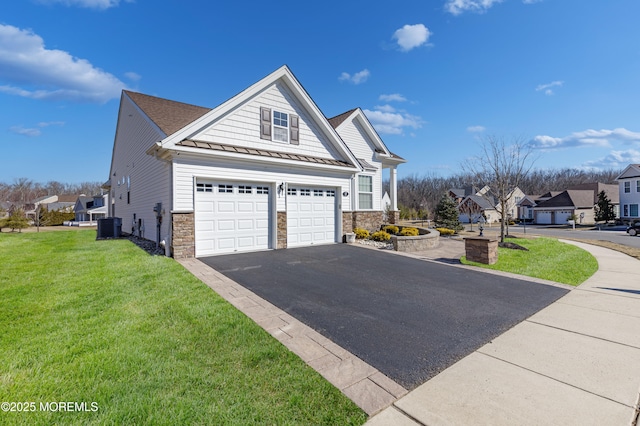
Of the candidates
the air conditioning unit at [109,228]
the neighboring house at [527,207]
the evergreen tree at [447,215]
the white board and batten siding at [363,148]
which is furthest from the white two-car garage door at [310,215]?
the neighboring house at [527,207]

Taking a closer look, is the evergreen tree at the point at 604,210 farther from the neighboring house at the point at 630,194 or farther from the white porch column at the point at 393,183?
the white porch column at the point at 393,183

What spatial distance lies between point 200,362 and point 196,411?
0.79 m

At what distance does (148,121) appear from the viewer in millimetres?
11727

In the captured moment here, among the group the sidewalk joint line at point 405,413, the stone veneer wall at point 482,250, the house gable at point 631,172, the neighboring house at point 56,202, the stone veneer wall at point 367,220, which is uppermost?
the house gable at point 631,172

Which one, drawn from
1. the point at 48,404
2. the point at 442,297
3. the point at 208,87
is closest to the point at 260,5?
the point at 208,87

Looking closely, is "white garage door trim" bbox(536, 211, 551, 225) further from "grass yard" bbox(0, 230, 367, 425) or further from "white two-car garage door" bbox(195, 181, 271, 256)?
"grass yard" bbox(0, 230, 367, 425)

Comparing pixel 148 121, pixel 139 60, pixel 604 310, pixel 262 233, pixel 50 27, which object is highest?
pixel 139 60

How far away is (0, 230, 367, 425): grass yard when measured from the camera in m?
2.32

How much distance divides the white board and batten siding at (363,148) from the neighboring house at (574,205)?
38459mm

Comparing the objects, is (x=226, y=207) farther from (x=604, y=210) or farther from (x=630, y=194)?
(x=604, y=210)

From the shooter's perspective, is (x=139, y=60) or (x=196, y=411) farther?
(x=139, y=60)

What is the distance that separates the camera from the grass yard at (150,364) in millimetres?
2324

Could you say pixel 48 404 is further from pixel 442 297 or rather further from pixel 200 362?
pixel 442 297

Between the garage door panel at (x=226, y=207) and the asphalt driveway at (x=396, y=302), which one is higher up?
the garage door panel at (x=226, y=207)
